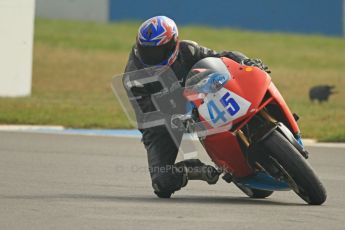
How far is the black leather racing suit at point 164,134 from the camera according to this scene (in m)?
9.12

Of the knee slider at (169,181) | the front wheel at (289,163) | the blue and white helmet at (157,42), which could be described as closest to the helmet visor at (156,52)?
the blue and white helmet at (157,42)

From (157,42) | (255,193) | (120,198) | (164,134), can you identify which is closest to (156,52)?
(157,42)

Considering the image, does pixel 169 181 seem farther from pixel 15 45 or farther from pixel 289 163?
pixel 15 45

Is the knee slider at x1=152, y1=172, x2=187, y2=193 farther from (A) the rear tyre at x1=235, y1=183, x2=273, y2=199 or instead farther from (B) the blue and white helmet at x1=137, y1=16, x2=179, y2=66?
(B) the blue and white helmet at x1=137, y1=16, x2=179, y2=66

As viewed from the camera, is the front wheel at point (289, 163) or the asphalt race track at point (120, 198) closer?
the asphalt race track at point (120, 198)

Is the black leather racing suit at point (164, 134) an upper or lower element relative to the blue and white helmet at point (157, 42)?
lower

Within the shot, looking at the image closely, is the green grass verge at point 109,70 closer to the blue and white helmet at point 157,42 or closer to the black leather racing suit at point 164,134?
the black leather racing suit at point 164,134

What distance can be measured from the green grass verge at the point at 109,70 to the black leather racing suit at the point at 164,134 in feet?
20.8

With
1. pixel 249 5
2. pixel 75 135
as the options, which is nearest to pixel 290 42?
pixel 249 5

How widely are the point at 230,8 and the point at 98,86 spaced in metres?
10.7

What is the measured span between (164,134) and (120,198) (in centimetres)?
69

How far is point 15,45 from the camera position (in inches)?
826

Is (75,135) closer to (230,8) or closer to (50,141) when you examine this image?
(50,141)

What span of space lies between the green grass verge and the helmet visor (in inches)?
262
